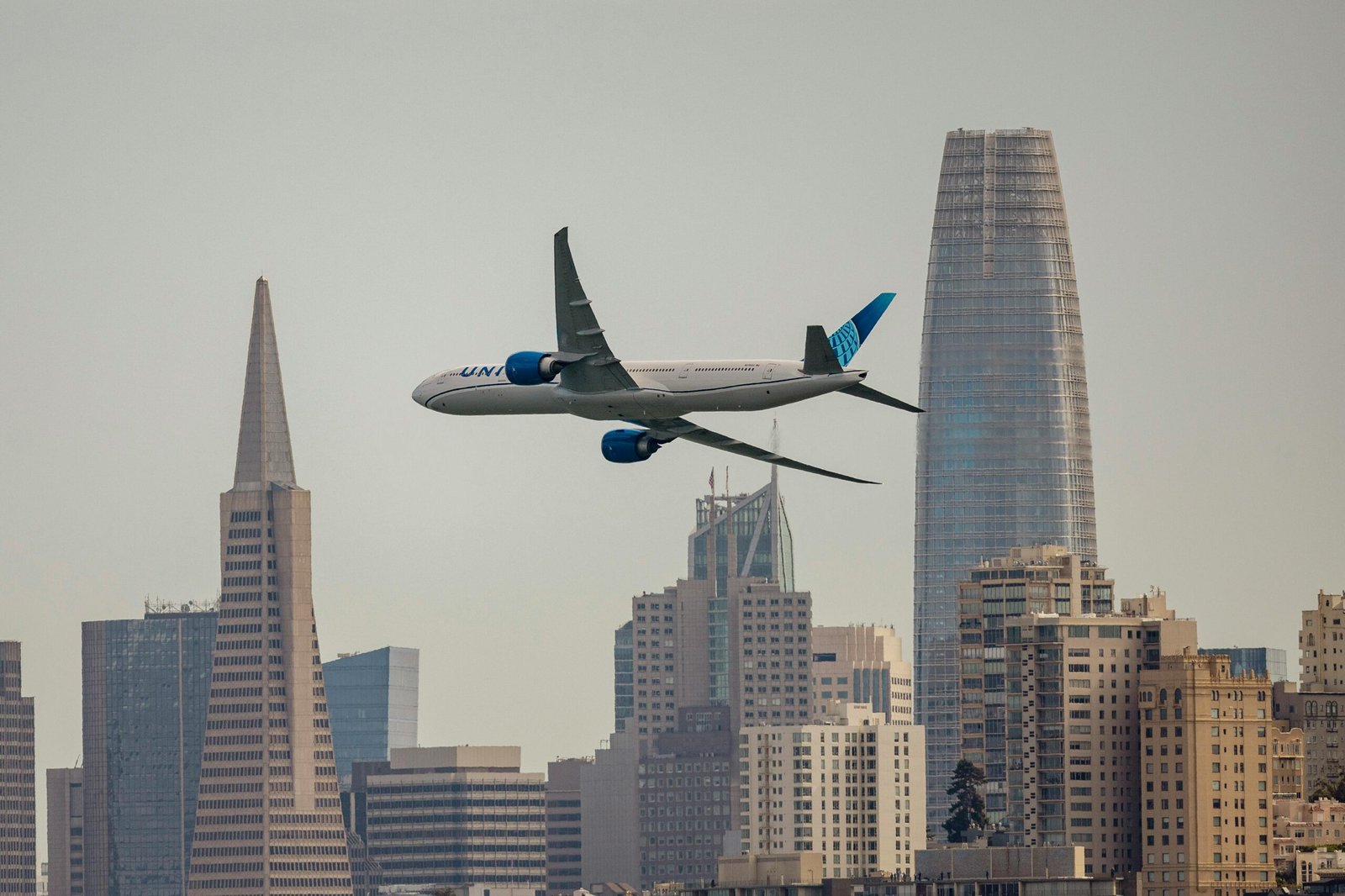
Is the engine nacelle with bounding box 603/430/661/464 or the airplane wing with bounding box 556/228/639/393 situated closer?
the airplane wing with bounding box 556/228/639/393

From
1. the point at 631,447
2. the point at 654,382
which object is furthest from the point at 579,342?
Answer: the point at 631,447

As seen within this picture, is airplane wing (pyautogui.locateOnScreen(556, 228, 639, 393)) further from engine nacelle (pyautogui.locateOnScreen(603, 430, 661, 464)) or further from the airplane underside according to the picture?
engine nacelle (pyautogui.locateOnScreen(603, 430, 661, 464))

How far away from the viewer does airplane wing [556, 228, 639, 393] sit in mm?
156125

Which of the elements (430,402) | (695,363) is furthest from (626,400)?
(430,402)

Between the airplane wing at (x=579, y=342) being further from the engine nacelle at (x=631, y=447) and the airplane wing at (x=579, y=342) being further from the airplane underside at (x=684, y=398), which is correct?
the engine nacelle at (x=631, y=447)

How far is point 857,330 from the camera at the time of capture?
17088 centimetres

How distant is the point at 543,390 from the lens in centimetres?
16562

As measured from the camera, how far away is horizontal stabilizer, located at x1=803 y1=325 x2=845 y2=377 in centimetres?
15588

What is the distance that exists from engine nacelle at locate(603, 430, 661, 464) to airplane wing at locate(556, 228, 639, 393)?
34.0 feet

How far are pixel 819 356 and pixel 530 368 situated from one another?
47.9ft

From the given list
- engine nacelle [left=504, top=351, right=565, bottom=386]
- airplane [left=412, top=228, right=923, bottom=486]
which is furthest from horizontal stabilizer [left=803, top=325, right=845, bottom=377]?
engine nacelle [left=504, top=351, right=565, bottom=386]

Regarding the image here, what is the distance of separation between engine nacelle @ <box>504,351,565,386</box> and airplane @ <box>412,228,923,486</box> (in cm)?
4

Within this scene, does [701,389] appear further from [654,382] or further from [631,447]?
[631,447]

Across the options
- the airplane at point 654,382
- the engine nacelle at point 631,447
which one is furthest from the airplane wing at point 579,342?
the engine nacelle at point 631,447
